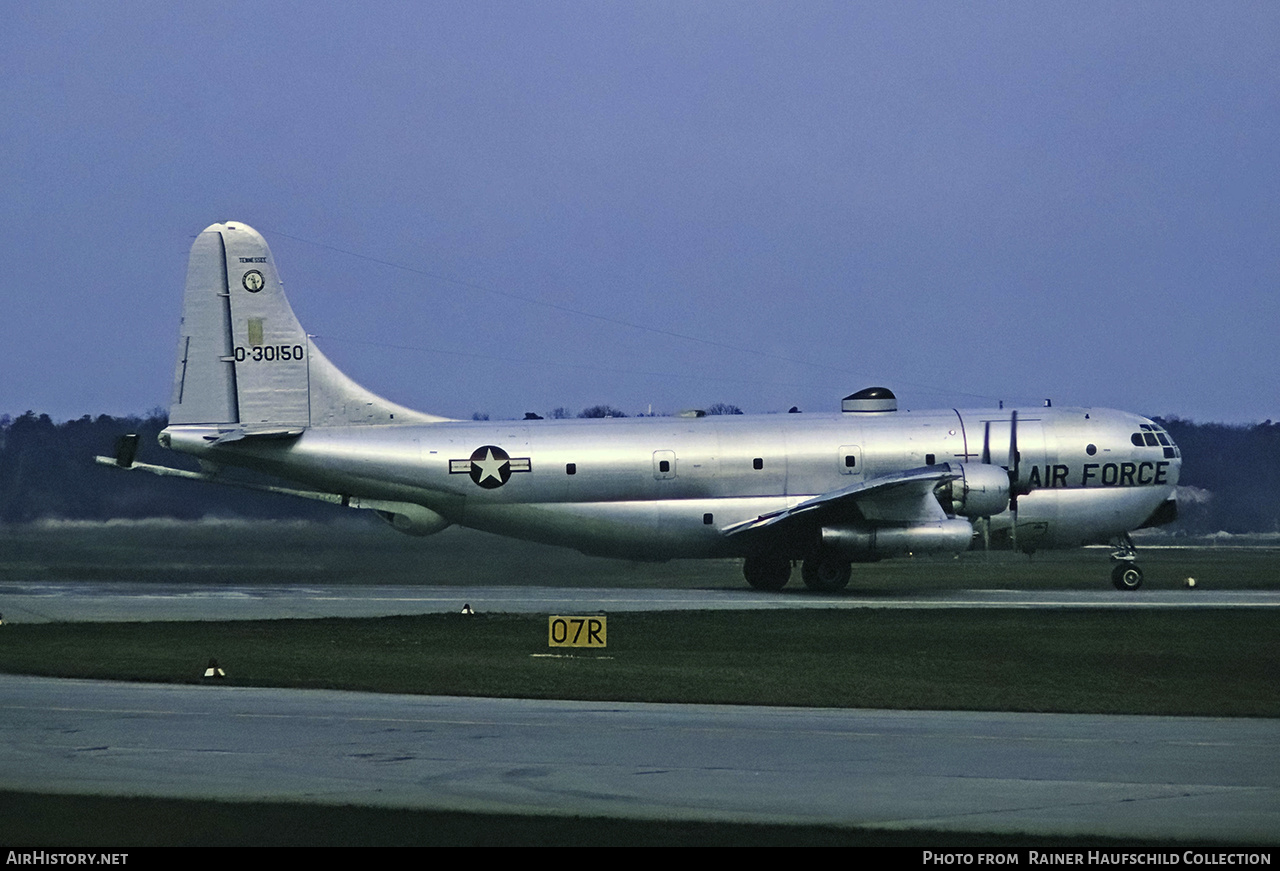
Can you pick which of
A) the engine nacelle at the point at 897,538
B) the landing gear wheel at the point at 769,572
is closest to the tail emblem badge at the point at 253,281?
the landing gear wheel at the point at 769,572

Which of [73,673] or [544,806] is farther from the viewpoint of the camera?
[73,673]

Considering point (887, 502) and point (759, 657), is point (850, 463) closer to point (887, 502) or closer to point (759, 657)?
point (887, 502)

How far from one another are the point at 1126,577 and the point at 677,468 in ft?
41.9

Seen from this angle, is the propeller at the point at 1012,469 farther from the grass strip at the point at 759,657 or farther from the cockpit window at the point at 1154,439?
the grass strip at the point at 759,657

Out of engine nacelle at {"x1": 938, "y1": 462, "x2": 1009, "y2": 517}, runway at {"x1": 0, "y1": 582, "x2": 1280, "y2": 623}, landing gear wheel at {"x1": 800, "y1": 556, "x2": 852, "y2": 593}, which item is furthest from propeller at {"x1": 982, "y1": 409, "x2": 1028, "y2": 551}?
landing gear wheel at {"x1": 800, "y1": 556, "x2": 852, "y2": 593}

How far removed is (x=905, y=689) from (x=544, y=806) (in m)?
10.5

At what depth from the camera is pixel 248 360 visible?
42.3m

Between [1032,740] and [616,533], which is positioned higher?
[616,533]

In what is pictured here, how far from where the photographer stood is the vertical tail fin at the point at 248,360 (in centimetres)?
4203

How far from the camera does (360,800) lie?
40.1ft

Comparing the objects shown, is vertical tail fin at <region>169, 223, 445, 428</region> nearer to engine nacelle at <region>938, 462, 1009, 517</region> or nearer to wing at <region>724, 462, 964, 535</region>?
wing at <region>724, 462, 964, 535</region>

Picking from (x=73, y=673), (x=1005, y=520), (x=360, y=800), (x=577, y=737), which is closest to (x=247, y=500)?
(x=1005, y=520)

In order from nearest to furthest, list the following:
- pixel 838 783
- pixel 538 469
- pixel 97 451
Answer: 1. pixel 838 783
2. pixel 538 469
3. pixel 97 451

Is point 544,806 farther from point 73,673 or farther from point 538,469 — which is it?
point 538,469
